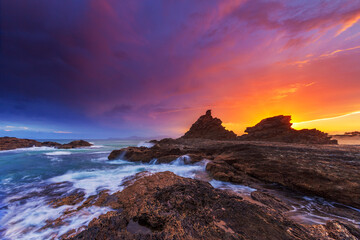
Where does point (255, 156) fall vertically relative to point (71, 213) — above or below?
above

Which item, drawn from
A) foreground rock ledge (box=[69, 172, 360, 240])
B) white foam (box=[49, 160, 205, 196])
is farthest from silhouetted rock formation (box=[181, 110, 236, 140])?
foreground rock ledge (box=[69, 172, 360, 240])

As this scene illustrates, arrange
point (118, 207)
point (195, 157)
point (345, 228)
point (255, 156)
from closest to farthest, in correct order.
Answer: point (345, 228) → point (118, 207) → point (255, 156) → point (195, 157)

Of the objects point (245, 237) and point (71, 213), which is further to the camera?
point (71, 213)

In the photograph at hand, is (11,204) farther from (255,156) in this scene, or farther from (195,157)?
(255,156)

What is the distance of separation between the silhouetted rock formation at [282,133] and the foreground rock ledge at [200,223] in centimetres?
3410

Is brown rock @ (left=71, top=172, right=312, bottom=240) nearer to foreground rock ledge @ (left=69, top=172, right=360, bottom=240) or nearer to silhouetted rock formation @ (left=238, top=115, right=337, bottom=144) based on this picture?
foreground rock ledge @ (left=69, top=172, right=360, bottom=240)

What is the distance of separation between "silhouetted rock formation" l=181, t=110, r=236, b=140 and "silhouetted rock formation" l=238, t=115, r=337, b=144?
6798 millimetres

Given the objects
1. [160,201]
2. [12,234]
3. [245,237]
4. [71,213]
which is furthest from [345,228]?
[12,234]

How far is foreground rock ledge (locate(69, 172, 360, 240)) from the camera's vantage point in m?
2.78

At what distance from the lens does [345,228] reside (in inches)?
129

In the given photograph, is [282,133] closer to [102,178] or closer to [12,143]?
[102,178]

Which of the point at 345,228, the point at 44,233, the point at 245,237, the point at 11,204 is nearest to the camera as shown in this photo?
the point at 245,237

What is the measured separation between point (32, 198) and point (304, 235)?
1082cm

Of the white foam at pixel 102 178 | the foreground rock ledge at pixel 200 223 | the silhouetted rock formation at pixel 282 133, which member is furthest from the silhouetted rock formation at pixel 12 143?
the silhouetted rock formation at pixel 282 133
